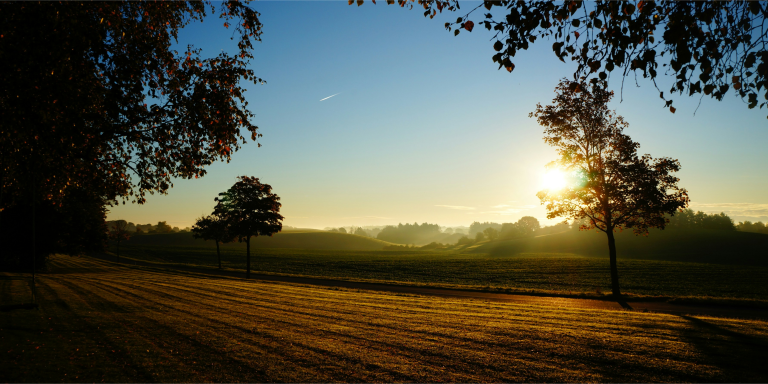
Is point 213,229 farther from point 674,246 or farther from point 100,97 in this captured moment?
point 674,246

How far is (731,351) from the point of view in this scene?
723cm

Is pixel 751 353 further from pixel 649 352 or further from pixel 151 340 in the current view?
pixel 151 340

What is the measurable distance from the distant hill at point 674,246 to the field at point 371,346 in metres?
61.2

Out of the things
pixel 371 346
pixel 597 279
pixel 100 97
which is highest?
pixel 100 97

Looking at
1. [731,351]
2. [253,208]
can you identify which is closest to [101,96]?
[731,351]

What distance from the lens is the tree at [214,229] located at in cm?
4228

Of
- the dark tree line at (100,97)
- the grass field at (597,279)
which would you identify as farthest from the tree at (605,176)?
the dark tree line at (100,97)

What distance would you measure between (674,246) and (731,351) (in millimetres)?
77172

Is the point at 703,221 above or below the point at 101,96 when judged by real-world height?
below

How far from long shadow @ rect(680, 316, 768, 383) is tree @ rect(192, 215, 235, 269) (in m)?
40.7

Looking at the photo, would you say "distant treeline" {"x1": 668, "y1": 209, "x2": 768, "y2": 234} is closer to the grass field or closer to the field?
the grass field

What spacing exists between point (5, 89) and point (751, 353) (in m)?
15.4

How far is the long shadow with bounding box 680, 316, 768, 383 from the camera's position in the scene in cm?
607

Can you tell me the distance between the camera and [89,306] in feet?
44.1
